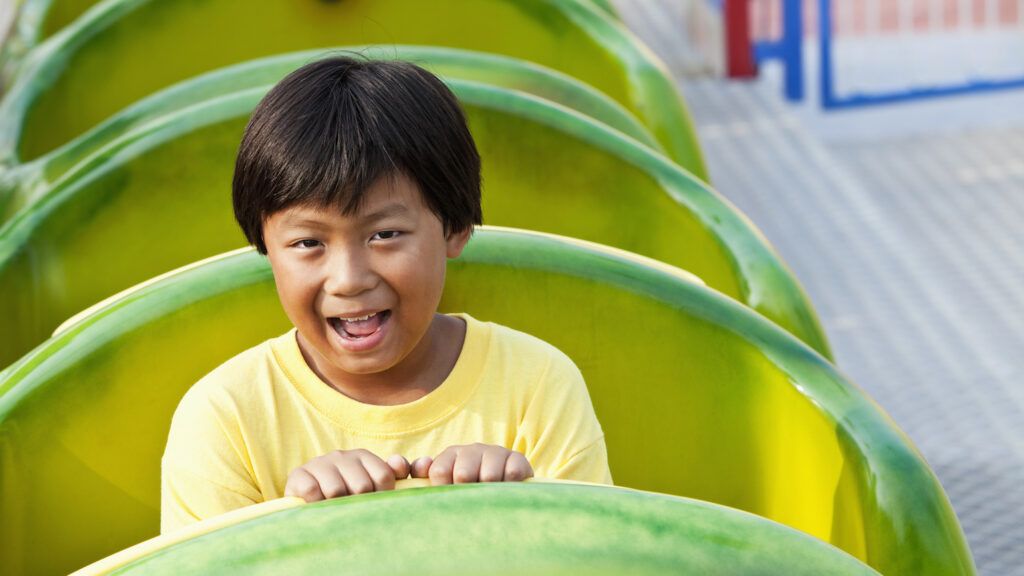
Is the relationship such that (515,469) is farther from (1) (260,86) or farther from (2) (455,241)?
(1) (260,86)

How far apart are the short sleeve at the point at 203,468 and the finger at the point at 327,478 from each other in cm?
15

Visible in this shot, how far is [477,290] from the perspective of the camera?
1142 millimetres

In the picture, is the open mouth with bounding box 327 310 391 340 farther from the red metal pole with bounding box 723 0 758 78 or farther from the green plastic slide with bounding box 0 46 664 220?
the red metal pole with bounding box 723 0 758 78

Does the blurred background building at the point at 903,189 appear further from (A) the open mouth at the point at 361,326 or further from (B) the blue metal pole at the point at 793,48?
(A) the open mouth at the point at 361,326

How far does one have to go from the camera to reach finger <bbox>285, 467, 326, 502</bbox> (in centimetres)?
75

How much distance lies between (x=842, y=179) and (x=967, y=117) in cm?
55

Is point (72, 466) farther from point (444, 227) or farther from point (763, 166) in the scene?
point (763, 166)

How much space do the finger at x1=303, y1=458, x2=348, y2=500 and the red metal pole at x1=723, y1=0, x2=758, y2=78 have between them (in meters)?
2.70

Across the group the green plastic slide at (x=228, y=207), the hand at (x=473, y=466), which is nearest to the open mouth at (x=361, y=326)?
the hand at (x=473, y=466)

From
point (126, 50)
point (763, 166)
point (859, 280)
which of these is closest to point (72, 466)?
point (126, 50)

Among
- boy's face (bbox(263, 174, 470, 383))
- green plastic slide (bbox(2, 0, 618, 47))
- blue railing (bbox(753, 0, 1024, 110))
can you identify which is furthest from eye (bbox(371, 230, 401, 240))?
blue railing (bbox(753, 0, 1024, 110))

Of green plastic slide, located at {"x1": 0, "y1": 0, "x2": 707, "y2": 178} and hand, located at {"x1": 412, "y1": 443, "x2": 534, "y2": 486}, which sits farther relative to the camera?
green plastic slide, located at {"x1": 0, "y1": 0, "x2": 707, "y2": 178}

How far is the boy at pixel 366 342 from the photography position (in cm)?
86

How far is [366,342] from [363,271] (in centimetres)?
5
